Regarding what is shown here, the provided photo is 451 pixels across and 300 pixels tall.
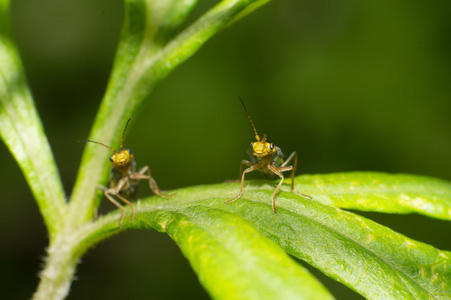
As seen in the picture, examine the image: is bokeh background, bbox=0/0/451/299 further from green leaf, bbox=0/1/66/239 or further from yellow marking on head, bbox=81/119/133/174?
green leaf, bbox=0/1/66/239

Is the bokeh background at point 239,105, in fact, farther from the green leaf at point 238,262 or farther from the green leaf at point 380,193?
the green leaf at point 238,262

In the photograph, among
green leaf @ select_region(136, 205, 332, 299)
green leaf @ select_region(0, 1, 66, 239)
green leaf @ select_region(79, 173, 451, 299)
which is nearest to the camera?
green leaf @ select_region(136, 205, 332, 299)

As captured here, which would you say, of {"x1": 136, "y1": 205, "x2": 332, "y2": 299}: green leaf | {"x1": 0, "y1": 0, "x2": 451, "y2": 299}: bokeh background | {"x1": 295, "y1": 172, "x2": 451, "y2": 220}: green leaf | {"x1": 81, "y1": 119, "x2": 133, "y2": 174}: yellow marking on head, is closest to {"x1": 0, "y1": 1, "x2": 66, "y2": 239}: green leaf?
{"x1": 136, "y1": 205, "x2": 332, "y2": 299}: green leaf

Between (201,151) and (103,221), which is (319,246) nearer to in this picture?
(103,221)

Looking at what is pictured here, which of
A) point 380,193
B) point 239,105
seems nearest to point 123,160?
point 380,193

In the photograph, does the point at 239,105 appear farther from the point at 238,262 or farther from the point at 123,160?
the point at 238,262

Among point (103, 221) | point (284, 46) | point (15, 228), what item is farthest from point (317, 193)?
point (15, 228)
